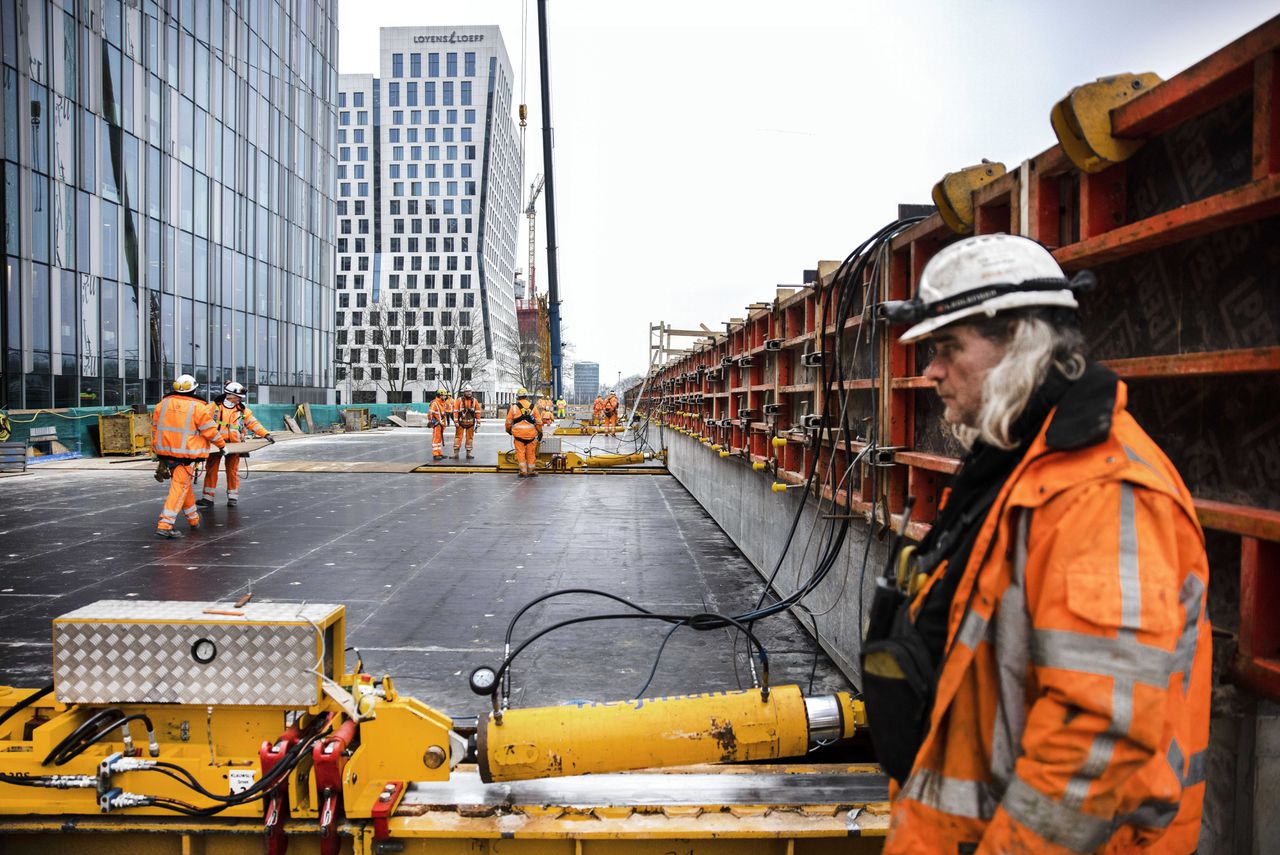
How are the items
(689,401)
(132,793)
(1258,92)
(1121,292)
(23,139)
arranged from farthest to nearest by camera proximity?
(23,139), (689,401), (132,793), (1121,292), (1258,92)

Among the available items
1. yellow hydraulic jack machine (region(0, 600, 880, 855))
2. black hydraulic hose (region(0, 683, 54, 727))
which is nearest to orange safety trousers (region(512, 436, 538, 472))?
black hydraulic hose (region(0, 683, 54, 727))

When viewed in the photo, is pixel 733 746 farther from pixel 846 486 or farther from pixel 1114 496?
pixel 846 486

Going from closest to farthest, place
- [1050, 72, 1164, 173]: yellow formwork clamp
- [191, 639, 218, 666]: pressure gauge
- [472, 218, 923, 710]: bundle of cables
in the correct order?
1. [1050, 72, 1164, 173]: yellow formwork clamp
2. [191, 639, 218, 666]: pressure gauge
3. [472, 218, 923, 710]: bundle of cables

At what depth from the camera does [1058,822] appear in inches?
55.3

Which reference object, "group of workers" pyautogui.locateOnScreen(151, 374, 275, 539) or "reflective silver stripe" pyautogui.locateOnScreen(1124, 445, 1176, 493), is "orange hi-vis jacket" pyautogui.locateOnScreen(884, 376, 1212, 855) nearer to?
"reflective silver stripe" pyautogui.locateOnScreen(1124, 445, 1176, 493)

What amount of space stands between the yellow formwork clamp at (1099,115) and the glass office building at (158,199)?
28467 millimetres

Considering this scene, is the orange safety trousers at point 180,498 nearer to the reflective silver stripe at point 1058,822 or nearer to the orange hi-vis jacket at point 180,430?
the orange hi-vis jacket at point 180,430

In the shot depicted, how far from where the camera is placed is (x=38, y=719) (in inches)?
132

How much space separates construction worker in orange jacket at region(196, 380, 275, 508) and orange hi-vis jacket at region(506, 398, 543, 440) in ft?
18.0

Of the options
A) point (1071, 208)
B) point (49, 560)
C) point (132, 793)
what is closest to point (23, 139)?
point (49, 560)

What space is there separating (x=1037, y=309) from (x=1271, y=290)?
0.99 meters

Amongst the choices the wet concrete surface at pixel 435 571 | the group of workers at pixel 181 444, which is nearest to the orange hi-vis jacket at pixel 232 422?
the group of workers at pixel 181 444

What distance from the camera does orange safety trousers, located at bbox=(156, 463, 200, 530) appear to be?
9.56 metres

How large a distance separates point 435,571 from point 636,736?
5.40m
